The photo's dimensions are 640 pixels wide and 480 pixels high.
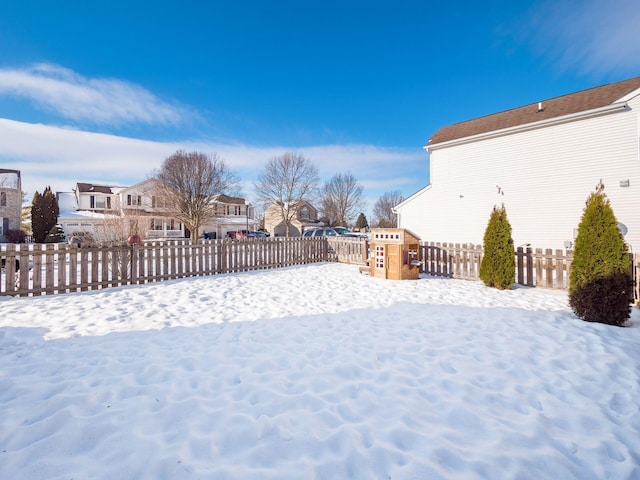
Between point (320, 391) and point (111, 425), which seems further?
point (320, 391)

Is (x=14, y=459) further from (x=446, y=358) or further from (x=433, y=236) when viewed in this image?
(x=433, y=236)

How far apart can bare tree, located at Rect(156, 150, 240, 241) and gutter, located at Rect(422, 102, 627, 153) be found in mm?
21036

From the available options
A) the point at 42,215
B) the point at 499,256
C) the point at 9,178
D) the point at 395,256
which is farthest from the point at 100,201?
the point at 499,256

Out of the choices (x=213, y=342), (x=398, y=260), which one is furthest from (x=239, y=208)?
(x=213, y=342)

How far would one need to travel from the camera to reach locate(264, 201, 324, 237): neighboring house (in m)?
47.0

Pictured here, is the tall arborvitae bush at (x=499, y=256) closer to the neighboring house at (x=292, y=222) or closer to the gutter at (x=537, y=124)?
the gutter at (x=537, y=124)

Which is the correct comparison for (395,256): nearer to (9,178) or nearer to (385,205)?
(9,178)

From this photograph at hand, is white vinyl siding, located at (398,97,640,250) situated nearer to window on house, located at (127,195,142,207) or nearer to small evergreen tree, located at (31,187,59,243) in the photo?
window on house, located at (127,195,142,207)

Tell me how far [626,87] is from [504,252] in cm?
1195

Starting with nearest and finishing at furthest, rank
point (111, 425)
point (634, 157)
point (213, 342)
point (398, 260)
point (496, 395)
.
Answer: point (111, 425), point (496, 395), point (213, 342), point (398, 260), point (634, 157)

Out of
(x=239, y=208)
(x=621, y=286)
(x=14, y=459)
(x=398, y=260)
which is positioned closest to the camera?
(x=14, y=459)

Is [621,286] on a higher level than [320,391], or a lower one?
higher

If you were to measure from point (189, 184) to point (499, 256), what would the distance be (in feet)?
91.4

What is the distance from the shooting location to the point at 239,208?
1868 inches
